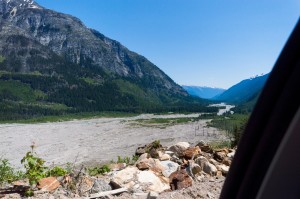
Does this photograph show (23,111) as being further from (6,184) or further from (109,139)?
(6,184)

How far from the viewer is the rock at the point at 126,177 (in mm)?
7102

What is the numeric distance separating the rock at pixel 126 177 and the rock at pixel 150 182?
11 cm

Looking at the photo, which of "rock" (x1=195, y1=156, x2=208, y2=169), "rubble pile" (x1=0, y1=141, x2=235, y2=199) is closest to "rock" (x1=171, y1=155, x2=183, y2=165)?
"rubble pile" (x1=0, y1=141, x2=235, y2=199)

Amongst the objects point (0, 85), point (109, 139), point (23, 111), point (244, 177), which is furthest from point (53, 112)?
point (244, 177)

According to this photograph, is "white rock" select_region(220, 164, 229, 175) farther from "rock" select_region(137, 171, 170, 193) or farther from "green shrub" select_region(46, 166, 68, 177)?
"green shrub" select_region(46, 166, 68, 177)

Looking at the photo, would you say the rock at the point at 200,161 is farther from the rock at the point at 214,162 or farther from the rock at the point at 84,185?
the rock at the point at 84,185

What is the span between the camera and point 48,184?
23.5ft

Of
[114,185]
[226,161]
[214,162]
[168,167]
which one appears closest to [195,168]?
[168,167]

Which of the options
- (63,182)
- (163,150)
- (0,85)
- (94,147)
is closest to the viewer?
(63,182)

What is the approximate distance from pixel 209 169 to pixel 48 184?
9.99 feet

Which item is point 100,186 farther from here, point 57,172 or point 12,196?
point 57,172

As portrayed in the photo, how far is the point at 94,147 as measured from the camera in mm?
54906

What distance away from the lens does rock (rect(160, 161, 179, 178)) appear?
833cm

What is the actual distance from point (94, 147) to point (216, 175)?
1885 inches
